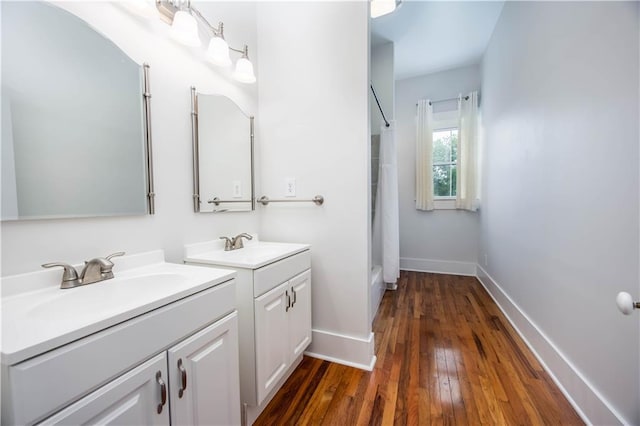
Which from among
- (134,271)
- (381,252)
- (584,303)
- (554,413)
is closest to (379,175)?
(381,252)

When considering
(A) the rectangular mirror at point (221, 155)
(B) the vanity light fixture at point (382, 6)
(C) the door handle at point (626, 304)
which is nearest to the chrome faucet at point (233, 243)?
(A) the rectangular mirror at point (221, 155)

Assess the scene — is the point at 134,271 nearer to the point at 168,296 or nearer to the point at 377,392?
the point at 168,296

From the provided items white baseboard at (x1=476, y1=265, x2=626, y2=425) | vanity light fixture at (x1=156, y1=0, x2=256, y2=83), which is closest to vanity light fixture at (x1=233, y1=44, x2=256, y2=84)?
vanity light fixture at (x1=156, y1=0, x2=256, y2=83)

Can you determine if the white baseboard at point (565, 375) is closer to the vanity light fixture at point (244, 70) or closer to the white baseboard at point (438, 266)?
the white baseboard at point (438, 266)

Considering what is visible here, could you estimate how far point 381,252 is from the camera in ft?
10.4

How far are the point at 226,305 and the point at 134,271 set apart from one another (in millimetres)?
440

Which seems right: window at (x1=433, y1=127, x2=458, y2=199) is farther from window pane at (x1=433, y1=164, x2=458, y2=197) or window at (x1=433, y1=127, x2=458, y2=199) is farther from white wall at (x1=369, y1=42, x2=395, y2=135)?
white wall at (x1=369, y1=42, x2=395, y2=135)

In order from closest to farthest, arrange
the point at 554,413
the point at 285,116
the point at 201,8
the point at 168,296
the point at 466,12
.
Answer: the point at 168,296 < the point at 554,413 < the point at 201,8 < the point at 285,116 < the point at 466,12

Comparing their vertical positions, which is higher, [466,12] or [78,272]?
[466,12]

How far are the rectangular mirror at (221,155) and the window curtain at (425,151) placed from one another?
2.70 m

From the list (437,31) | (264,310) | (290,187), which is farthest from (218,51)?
(437,31)

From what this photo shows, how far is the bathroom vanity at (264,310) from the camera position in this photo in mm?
1217

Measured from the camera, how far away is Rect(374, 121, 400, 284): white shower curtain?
291cm

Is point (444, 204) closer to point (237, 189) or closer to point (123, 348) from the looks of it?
point (237, 189)
